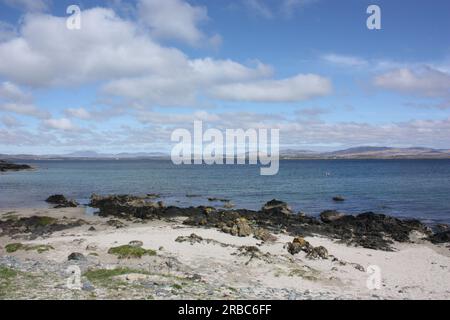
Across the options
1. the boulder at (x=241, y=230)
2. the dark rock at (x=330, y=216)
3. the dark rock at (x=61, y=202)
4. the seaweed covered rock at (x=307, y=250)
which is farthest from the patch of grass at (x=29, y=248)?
the dark rock at (x=330, y=216)

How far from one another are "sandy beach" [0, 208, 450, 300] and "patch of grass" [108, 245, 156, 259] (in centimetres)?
28

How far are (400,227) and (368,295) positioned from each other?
21665 millimetres

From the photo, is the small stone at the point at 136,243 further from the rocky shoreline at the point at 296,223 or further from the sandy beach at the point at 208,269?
the rocky shoreline at the point at 296,223

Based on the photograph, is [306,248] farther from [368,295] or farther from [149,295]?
[149,295]

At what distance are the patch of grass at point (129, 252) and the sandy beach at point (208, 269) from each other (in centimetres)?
28

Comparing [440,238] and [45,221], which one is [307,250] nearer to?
[440,238]

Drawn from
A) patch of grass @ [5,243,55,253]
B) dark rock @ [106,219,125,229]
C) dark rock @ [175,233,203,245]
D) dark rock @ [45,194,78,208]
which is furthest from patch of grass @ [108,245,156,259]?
dark rock @ [45,194,78,208]

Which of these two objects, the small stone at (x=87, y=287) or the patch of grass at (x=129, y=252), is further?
the patch of grass at (x=129, y=252)

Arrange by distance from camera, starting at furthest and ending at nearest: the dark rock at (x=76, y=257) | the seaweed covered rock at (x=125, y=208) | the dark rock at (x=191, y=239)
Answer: the seaweed covered rock at (x=125, y=208)
the dark rock at (x=191, y=239)
the dark rock at (x=76, y=257)

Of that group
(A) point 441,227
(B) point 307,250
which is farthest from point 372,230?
(B) point 307,250

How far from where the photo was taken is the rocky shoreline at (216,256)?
16.7 meters

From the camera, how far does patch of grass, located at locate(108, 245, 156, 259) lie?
24.0 m

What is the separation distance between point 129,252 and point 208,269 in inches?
222

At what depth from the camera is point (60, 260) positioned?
2317 centimetres
